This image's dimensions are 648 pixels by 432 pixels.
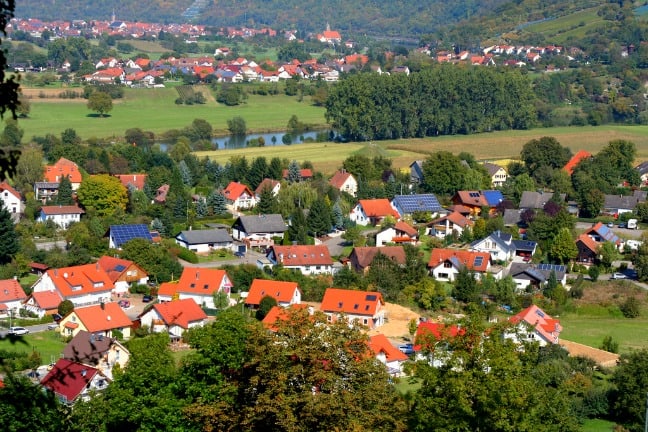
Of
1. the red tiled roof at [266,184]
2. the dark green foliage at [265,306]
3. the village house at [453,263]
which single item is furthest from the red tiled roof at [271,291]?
the red tiled roof at [266,184]

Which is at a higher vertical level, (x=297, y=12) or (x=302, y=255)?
(x=297, y=12)

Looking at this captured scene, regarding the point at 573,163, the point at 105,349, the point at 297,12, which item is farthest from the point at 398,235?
the point at 297,12

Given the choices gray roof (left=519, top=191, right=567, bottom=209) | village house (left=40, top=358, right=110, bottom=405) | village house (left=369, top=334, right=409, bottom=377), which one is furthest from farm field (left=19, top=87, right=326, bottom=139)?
village house (left=40, top=358, right=110, bottom=405)

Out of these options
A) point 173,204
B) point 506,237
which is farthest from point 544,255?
point 173,204

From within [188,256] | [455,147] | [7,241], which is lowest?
[455,147]

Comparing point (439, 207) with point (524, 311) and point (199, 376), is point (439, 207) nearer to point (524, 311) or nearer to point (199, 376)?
point (524, 311)

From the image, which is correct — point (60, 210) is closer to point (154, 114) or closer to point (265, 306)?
point (265, 306)

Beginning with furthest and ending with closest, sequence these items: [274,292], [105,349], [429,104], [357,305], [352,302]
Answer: [429,104] < [274,292] < [352,302] < [357,305] < [105,349]
